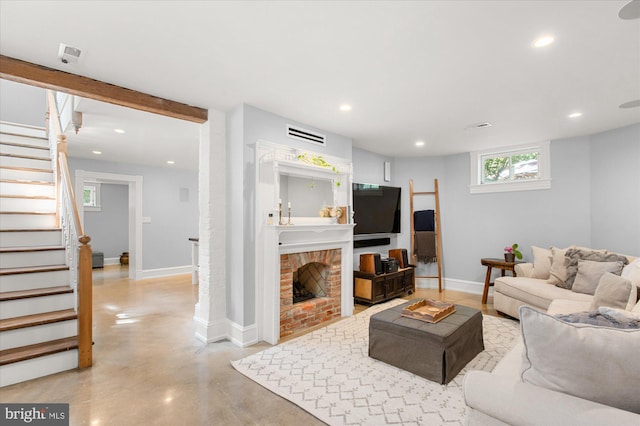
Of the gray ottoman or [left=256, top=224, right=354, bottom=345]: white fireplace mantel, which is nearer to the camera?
the gray ottoman

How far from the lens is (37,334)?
2.77 metres

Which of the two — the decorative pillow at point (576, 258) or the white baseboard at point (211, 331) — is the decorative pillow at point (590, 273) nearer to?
the decorative pillow at point (576, 258)

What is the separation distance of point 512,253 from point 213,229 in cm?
430

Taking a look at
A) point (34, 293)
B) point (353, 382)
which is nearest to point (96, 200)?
point (34, 293)

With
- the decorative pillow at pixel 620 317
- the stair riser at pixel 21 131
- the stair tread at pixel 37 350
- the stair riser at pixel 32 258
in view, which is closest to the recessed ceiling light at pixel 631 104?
the decorative pillow at pixel 620 317

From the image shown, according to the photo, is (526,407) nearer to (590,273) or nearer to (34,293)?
(590,273)

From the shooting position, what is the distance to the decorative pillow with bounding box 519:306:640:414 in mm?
1112

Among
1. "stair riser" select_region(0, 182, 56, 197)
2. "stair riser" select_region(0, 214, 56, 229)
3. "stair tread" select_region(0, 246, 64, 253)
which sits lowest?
"stair tread" select_region(0, 246, 64, 253)

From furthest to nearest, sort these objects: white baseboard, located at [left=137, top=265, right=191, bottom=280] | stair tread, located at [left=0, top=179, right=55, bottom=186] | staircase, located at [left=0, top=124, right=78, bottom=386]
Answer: white baseboard, located at [left=137, top=265, right=191, bottom=280]
stair tread, located at [left=0, top=179, right=55, bottom=186]
staircase, located at [left=0, top=124, right=78, bottom=386]

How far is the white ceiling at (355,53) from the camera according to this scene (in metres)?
1.87

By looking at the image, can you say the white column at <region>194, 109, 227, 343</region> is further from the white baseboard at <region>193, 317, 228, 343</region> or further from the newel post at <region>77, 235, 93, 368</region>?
the newel post at <region>77, 235, 93, 368</region>

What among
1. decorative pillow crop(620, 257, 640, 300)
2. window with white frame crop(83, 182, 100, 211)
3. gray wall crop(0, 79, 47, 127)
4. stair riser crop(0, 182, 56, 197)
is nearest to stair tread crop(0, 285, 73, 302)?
stair riser crop(0, 182, 56, 197)

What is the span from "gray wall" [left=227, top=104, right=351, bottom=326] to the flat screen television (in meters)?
2.00

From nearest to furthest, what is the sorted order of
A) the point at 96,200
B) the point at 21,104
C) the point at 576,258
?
the point at 576,258
the point at 21,104
the point at 96,200
